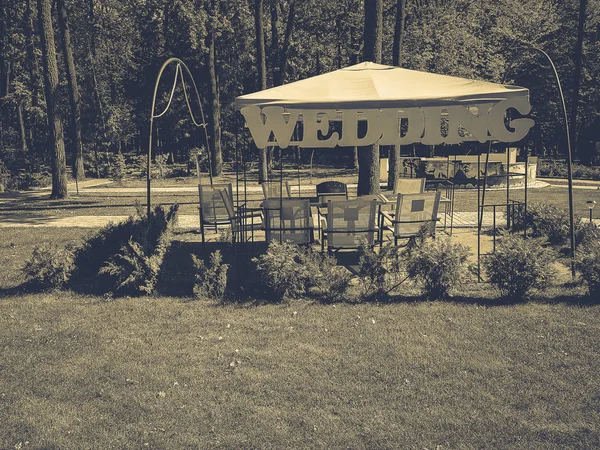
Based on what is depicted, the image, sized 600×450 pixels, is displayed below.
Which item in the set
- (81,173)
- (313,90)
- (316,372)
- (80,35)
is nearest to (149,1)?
(81,173)

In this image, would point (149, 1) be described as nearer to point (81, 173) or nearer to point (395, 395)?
point (81, 173)

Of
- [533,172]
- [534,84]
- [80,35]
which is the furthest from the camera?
[80,35]

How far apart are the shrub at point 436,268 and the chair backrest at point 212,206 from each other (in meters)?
3.64

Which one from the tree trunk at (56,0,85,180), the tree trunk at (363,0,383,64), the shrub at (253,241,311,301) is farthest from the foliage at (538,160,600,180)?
the shrub at (253,241,311,301)

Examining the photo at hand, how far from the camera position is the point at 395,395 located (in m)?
4.58

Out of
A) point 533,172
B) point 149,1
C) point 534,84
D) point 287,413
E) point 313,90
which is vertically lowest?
point 287,413

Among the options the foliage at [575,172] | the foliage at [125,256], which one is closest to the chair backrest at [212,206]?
the foliage at [125,256]

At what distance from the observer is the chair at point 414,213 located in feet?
25.9

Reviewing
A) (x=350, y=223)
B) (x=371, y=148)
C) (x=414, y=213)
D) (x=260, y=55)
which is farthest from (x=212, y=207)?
(x=260, y=55)

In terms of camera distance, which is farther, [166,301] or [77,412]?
[166,301]

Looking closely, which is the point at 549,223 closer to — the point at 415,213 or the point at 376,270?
the point at 415,213

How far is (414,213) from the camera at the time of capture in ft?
26.4

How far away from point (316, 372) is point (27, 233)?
9092 millimetres

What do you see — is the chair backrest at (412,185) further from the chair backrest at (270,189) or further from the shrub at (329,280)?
the shrub at (329,280)
